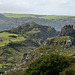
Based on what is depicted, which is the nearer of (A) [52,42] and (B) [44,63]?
(B) [44,63]

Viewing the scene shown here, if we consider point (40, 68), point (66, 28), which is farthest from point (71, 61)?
point (66, 28)

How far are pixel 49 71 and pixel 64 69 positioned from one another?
363cm

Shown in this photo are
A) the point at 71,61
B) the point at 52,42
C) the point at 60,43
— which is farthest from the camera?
the point at 52,42

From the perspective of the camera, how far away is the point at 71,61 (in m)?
48.6

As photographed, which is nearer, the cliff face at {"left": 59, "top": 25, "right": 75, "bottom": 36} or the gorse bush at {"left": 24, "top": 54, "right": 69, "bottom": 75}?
the gorse bush at {"left": 24, "top": 54, "right": 69, "bottom": 75}

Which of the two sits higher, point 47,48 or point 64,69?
point 64,69

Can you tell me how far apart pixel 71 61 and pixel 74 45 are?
55030mm

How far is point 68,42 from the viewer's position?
347 ft

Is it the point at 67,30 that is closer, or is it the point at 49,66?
the point at 49,66

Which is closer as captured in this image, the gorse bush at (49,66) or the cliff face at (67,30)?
the gorse bush at (49,66)

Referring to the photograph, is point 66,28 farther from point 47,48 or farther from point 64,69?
point 64,69

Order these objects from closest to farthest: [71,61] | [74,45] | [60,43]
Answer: [71,61] < [74,45] < [60,43]

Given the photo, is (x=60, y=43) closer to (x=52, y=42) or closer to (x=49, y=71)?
(x=52, y=42)

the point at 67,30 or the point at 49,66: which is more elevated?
the point at 67,30
